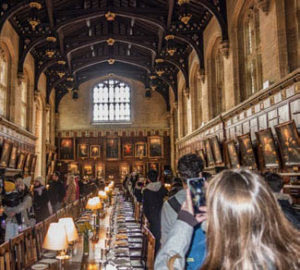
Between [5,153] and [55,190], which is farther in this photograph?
[5,153]

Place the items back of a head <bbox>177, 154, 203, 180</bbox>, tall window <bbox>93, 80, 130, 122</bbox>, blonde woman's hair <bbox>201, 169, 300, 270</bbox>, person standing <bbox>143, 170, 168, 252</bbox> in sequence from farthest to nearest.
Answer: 1. tall window <bbox>93, 80, 130, 122</bbox>
2. person standing <bbox>143, 170, 168, 252</bbox>
3. back of a head <bbox>177, 154, 203, 180</bbox>
4. blonde woman's hair <bbox>201, 169, 300, 270</bbox>

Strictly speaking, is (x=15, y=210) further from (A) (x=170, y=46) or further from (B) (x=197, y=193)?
(A) (x=170, y=46)

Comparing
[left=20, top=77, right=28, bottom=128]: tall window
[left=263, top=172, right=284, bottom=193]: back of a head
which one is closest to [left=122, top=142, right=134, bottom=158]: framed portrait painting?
[left=20, top=77, right=28, bottom=128]: tall window

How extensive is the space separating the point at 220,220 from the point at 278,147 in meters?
7.68

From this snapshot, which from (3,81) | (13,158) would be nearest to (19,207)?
A: (13,158)

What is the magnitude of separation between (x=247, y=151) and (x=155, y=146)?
15.9 metres

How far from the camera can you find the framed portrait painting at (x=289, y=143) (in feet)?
24.1

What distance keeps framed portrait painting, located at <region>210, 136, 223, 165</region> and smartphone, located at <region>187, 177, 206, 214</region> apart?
11109mm

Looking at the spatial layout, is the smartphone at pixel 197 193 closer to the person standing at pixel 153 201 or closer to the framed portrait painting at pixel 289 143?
the person standing at pixel 153 201

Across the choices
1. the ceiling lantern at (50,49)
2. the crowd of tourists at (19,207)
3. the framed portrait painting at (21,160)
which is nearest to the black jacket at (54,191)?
the crowd of tourists at (19,207)

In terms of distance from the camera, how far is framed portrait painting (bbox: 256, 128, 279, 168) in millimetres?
8352

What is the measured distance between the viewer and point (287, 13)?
859 centimetres

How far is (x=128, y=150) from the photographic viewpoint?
25.9 metres

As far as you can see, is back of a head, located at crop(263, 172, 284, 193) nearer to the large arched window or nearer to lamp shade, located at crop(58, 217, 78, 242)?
lamp shade, located at crop(58, 217, 78, 242)
